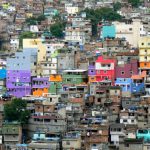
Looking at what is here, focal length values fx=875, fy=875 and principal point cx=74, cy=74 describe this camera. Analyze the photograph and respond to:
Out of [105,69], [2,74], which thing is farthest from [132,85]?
[2,74]

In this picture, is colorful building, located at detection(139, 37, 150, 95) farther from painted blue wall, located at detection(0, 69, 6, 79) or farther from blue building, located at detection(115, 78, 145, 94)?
painted blue wall, located at detection(0, 69, 6, 79)

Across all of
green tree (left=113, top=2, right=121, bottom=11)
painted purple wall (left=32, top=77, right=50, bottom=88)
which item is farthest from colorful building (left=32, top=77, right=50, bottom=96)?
green tree (left=113, top=2, right=121, bottom=11)

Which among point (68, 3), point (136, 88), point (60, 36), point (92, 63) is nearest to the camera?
point (136, 88)

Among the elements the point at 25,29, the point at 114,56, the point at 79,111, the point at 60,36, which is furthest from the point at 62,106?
the point at 25,29

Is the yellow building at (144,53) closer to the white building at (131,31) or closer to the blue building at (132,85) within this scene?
the blue building at (132,85)

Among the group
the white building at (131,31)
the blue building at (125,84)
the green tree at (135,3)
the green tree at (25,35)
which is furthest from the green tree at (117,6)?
the blue building at (125,84)

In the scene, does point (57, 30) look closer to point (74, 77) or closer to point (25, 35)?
point (25, 35)

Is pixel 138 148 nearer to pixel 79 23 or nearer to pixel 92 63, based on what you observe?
pixel 92 63
